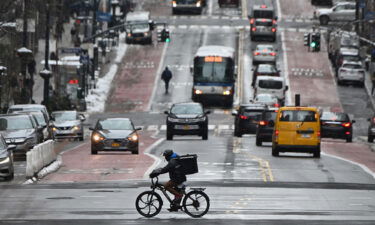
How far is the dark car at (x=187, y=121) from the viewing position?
4894 cm

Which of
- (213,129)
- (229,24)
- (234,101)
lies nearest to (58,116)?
(213,129)

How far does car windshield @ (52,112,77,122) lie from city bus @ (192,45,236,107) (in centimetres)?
1727

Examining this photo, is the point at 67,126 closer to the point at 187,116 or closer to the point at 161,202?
the point at 187,116

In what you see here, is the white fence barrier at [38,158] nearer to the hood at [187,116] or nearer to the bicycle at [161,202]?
the bicycle at [161,202]

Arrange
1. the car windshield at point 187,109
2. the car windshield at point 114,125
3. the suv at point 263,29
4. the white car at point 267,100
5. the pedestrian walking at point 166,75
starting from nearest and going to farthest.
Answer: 1. the car windshield at point 114,125
2. the car windshield at point 187,109
3. the white car at point 267,100
4. the pedestrian walking at point 166,75
5. the suv at point 263,29

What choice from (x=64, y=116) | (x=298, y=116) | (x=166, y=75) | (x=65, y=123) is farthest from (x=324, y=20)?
(x=298, y=116)

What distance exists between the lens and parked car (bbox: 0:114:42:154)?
40406mm

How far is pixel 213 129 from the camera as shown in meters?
62.5

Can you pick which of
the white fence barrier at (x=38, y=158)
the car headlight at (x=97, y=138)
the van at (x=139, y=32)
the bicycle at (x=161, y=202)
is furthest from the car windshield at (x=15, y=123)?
the van at (x=139, y=32)

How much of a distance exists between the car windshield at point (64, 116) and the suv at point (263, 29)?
42.9 metres

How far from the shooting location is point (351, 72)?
8144 cm

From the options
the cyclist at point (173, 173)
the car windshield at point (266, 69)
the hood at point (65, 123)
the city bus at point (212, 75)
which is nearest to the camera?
the cyclist at point (173, 173)

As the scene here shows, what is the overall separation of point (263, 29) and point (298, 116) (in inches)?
2267

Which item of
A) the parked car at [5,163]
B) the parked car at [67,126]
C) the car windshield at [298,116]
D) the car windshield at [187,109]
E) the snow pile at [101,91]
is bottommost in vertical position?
the snow pile at [101,91]
